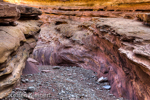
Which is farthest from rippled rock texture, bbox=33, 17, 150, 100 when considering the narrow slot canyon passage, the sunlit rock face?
the sunlit rock face

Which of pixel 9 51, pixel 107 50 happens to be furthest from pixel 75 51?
pixel 9 51

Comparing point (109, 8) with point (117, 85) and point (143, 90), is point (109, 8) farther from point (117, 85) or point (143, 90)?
point (143, 90)

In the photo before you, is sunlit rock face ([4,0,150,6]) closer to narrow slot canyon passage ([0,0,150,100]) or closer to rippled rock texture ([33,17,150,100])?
narrow slot canyon passage ([0,0,150,100])

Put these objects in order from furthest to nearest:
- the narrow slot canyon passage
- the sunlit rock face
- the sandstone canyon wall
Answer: the sunlit rock face, the narrow slot canyon passage, the sandstone canyon wall

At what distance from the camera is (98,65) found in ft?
22.5

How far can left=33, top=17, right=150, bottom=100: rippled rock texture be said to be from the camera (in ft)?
10.1

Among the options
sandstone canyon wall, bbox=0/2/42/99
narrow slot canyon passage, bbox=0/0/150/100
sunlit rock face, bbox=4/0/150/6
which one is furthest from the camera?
sunlit rock face, bbox=4/0/150/6

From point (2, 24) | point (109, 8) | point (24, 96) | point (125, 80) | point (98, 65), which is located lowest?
point (98, 65)

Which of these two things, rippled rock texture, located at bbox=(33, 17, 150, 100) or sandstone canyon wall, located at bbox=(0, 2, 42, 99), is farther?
rippled rock texture, located at bbox=(33, 17, 150, 100)

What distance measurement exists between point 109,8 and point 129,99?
662 centimetres

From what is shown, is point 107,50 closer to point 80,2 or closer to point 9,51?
point 9,51

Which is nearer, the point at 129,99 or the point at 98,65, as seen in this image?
the point at 129,99

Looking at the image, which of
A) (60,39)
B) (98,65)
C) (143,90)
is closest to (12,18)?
(143,90)

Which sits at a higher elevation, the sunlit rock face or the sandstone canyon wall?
the sunlit rock face
